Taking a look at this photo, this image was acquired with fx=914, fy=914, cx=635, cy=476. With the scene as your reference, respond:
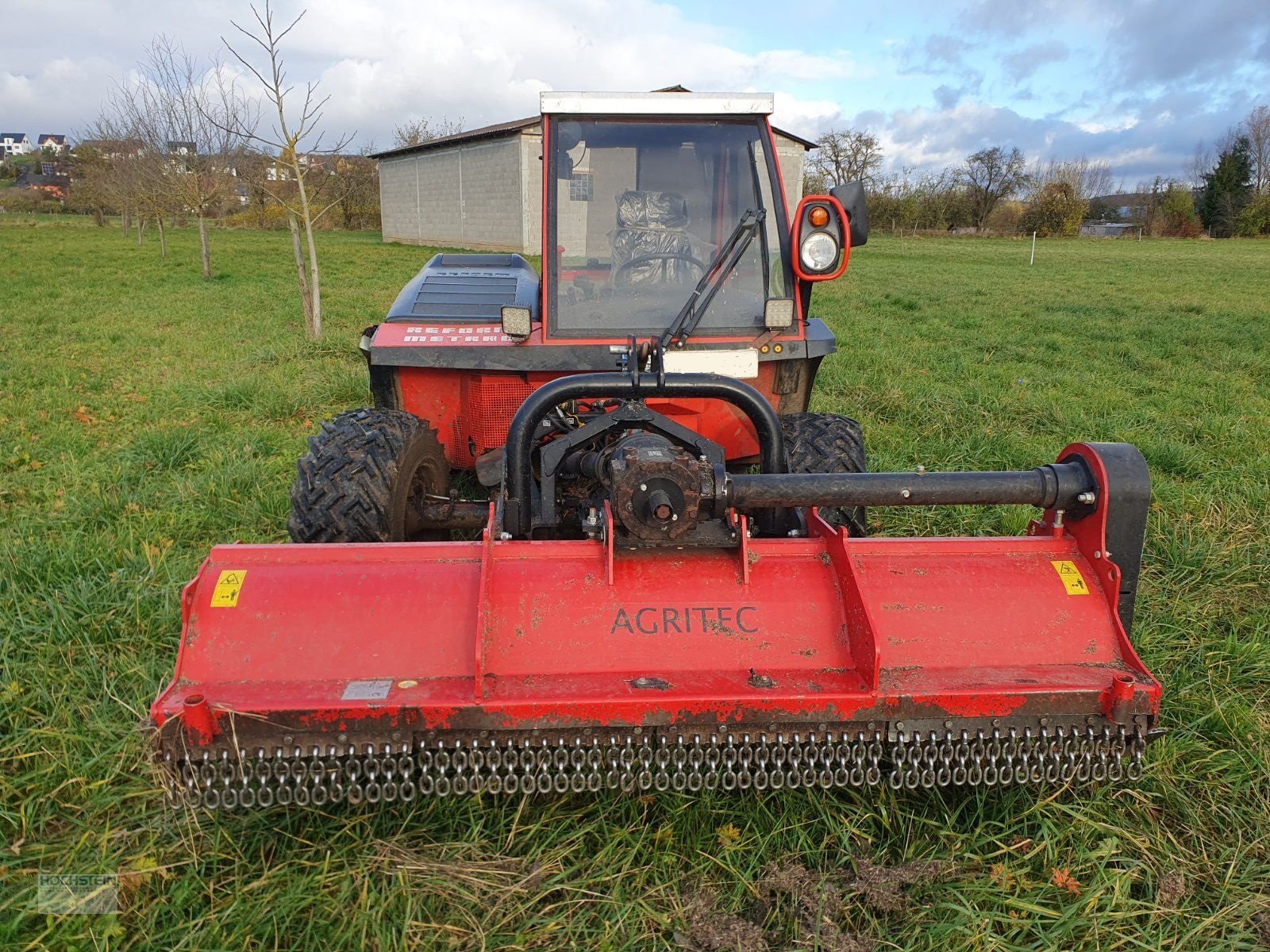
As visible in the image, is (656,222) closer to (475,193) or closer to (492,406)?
(492,406)

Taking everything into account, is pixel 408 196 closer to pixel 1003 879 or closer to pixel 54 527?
pixel 54 527

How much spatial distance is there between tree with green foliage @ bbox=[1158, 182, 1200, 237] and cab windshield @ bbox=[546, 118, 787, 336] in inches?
2266

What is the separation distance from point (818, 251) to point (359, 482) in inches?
80.8

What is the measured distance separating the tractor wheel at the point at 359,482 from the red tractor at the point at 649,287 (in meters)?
0.08

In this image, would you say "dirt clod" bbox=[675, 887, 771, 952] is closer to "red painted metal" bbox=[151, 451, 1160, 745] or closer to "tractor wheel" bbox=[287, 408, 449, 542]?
"red painted metal" bbox=[151, 451, 1160, 745]

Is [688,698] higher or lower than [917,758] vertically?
higher

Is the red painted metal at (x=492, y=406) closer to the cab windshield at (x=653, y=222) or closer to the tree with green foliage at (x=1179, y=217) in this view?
the cab windshield at (x=653, y=222)

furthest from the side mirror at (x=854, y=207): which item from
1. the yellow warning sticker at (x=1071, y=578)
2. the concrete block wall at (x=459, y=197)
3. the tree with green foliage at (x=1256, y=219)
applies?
the tree with green foliage at (x=1256, y=219)

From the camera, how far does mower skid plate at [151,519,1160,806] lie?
91.3 inches

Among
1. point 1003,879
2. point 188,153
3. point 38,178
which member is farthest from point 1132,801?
point 38,178

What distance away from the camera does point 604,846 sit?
253cm

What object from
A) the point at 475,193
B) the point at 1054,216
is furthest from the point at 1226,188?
the point at 475,193

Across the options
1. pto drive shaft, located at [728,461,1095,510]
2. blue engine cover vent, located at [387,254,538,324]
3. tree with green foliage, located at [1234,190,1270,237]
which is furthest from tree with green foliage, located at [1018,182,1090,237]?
pto drive shaft, located at [728,461,1095,510]

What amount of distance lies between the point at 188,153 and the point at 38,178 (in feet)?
220
